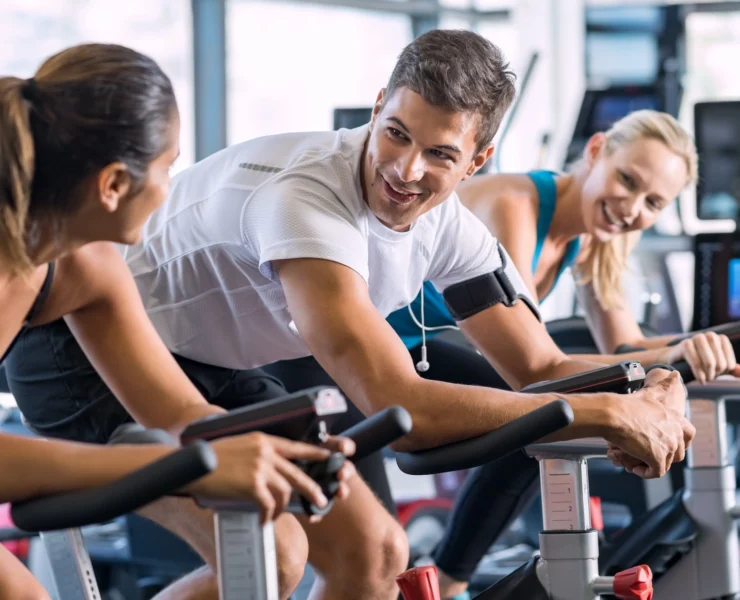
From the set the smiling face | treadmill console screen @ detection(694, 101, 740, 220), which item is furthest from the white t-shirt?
treadmill console screen @ detection(694, 101, 740, 220)

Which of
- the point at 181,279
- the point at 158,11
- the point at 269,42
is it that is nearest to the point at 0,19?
the point at 158,11

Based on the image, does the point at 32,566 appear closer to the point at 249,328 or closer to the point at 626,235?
the point at 249,328

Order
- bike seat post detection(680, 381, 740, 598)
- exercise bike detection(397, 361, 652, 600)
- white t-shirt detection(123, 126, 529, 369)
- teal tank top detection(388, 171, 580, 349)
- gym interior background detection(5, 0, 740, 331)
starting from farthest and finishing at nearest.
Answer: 1. gym interior background detection(5, 0, 740, 331)
2. teal tank top detection(388, 171, 580, 349)
3. bike seat post detection(680, 381, 740, 598)
4. white t-shirt detection(123, 126, 529, 369)
5. exercise bike detection(397, 361, 652, 600)

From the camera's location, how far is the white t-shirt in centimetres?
170

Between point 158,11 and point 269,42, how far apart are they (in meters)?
0.60

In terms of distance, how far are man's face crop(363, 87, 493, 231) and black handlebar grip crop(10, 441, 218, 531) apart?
0.79 metres

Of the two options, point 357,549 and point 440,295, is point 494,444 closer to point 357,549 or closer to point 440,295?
point 357,549

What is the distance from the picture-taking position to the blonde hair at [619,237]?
2744mm

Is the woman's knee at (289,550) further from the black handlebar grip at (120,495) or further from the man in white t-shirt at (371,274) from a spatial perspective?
the black handlebar grip at (120,495)

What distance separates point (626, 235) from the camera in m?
2.91

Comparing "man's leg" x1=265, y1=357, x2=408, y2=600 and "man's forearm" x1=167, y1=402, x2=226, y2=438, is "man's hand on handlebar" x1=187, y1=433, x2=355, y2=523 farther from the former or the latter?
"man's leg" x1=265, y1=357, x2=408, y2=600


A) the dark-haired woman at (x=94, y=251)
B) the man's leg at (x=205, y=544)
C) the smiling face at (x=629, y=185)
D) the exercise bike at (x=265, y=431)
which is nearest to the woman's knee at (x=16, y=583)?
the dark-haired woman at (x=94, y=251)

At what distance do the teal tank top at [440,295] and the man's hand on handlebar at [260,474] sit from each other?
1184mm

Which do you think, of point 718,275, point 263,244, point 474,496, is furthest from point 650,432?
point 718,275
